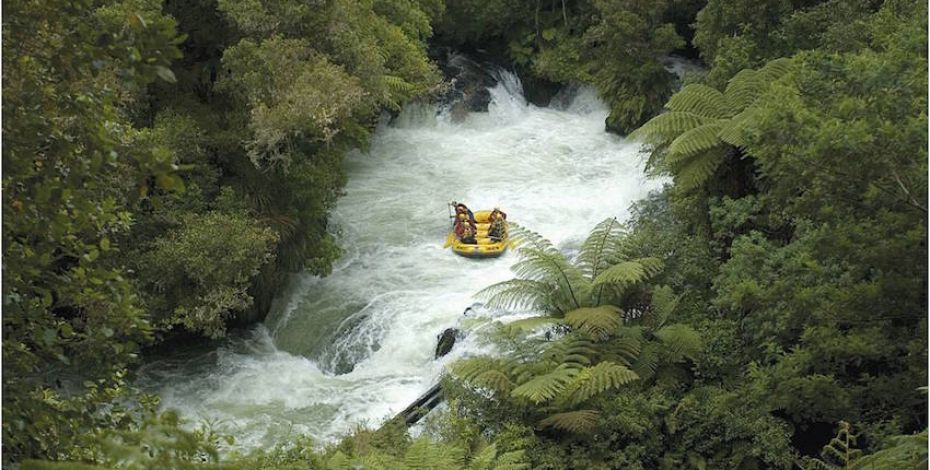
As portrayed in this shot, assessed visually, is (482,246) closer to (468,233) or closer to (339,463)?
(468,233)

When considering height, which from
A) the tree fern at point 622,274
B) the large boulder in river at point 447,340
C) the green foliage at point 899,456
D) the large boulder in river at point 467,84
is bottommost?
the large boulder in river at point 447,340

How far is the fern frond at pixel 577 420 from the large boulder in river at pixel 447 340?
3.53 meters

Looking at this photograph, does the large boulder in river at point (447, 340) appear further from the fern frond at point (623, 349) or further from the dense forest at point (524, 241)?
the fern frond at point (623, 349)

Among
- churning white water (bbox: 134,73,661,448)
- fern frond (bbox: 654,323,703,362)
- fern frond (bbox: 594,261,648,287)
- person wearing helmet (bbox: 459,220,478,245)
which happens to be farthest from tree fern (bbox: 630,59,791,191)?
person wearing helmet (bbox: 459,220,478,245)

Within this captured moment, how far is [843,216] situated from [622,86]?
1331 centimetres

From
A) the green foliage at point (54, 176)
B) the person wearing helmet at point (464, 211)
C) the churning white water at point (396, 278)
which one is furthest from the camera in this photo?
the person wearing helmet at point (464, 211)

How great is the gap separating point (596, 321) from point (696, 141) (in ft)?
7.95

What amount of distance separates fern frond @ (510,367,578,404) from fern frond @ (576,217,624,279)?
1.87 meters

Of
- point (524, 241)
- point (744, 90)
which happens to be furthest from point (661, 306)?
point (744, 90)

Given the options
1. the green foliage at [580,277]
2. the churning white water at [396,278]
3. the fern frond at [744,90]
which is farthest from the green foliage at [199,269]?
the fern frond at [744,90]

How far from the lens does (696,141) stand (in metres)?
9.68

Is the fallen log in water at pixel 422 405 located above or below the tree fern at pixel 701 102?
below

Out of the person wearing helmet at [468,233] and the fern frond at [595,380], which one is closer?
the fern frond at [595,380]

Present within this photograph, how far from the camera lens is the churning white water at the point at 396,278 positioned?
426 inches
